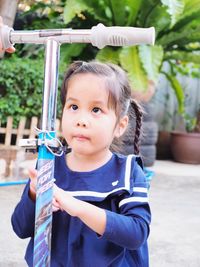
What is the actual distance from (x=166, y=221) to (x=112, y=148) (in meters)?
1.10

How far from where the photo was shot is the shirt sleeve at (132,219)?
0.91 metres

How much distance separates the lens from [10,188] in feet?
8.77

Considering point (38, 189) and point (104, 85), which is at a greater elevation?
point (104, 85)

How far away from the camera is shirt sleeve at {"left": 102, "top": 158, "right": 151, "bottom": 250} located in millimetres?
915

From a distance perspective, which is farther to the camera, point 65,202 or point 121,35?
point 65,202

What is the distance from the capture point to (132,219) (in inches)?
37.7

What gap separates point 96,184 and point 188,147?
3989mm

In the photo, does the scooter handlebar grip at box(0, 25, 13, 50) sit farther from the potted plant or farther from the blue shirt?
the potted plant

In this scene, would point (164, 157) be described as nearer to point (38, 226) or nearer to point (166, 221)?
point (166, 221)

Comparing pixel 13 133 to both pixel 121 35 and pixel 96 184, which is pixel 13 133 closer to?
pixel 96 184

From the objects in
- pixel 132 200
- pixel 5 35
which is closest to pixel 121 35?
pixel 5 35

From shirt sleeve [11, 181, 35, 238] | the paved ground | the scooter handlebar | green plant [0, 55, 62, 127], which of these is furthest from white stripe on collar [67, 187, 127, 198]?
green plant [0, 55, 62, 127]

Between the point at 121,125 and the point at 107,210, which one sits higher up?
the point at 121,125

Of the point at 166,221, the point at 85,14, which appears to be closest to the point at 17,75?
the point at 85,14
